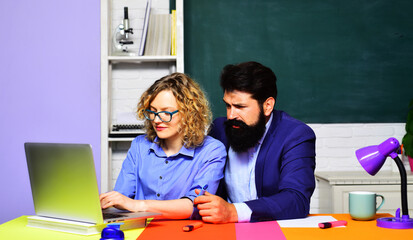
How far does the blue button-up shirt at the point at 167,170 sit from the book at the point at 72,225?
0.37 metres

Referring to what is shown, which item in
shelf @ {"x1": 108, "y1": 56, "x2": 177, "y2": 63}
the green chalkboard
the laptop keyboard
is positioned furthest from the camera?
the green chalkboard

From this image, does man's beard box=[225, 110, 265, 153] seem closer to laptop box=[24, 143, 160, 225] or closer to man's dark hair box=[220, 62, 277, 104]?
man's dark hair box=[220, 62, 277, 104]

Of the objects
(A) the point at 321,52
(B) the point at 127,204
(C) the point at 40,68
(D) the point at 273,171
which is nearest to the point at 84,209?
(B) the point at 127,204

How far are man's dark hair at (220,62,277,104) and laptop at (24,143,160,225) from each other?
2.70 ft

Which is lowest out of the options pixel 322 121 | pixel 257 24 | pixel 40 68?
pixel 322 121

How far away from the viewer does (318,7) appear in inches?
134

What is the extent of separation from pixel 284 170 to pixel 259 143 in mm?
261

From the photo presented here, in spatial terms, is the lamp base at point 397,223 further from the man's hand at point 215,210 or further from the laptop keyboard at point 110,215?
the laptop keyboard at point 110,215

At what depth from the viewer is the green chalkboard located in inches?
134

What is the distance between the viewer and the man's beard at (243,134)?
2057mm

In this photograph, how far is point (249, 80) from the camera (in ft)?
6.98

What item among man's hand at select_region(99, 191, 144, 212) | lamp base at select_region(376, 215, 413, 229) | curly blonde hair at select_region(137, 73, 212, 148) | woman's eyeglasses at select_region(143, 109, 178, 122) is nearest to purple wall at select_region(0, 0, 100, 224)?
curly blonde hair at select_region(137, 73, 212, 148)

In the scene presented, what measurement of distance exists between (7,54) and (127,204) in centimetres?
216

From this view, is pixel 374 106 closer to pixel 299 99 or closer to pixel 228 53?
pixel 299 99
